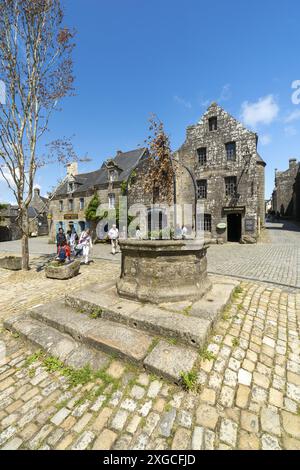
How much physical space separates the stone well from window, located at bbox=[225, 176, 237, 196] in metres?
14.6

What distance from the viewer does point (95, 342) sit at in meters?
3.07


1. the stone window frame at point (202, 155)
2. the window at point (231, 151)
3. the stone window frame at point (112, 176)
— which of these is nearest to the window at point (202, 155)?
the stone window frame at point (202, 155)

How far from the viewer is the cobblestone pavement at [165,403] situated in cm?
188

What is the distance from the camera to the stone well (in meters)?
3.96

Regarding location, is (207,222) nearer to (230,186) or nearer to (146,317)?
(230,186)

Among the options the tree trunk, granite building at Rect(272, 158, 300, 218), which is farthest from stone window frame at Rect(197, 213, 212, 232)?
granite building at Rect(272, 158, 300, 218)

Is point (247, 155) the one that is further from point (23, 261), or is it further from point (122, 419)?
point (122, 419)

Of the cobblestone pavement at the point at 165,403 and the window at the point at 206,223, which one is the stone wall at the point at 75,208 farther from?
the cobblestone pavement at the point at 165,403

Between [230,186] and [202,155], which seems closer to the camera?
[230,186]

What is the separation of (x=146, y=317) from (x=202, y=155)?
1778cm

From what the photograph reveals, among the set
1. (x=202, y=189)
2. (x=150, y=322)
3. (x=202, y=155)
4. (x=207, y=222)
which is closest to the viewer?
(x=150, y=322)

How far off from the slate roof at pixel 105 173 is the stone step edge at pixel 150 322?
55.8 ft

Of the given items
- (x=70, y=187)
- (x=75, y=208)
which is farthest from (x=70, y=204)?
(x=70, y=187)
